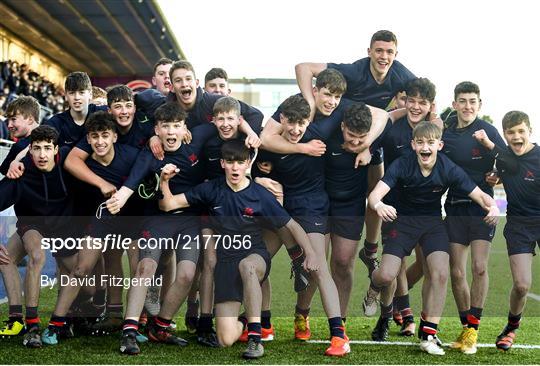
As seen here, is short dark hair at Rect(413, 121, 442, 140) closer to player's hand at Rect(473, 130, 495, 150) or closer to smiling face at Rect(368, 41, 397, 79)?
player's hand at Rect(473, 130, 495, 150)

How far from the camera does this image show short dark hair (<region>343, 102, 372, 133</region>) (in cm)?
490

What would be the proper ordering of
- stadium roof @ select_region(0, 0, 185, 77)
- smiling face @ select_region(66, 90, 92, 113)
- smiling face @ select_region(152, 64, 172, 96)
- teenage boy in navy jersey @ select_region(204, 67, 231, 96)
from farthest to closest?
stadium roof @ select_region(0, 0, 185, 77)
smiling face @ select_region(152, 64, 172, 96)
teenage boy in navy jersey @ select_region(204, 67, 231, 96)
smiling face @ select_region(66, 90, 92, 113)

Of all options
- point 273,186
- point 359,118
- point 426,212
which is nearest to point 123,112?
point 273,186

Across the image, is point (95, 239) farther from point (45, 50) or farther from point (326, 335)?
point (45, 50)

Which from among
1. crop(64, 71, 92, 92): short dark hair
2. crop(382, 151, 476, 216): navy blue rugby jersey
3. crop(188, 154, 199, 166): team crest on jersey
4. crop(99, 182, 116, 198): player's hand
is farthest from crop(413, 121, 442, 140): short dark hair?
crop(64, 71, 92, 92): short dark hair

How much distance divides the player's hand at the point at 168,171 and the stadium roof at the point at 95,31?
12.4 m

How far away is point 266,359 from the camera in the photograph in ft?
14.8

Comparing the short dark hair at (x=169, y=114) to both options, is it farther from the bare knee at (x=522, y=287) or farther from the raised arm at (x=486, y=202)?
the bare knee at (x=522, y=287)

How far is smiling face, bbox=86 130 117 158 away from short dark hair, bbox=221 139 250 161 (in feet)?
2.73

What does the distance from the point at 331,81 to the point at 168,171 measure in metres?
1.34

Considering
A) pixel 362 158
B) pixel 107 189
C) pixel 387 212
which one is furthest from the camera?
pixel 362 158

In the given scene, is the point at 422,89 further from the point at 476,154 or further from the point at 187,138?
the point at 187,138

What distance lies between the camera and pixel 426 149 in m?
4.84

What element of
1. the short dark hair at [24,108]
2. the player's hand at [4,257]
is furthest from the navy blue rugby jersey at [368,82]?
the player's hand at [4,257]
